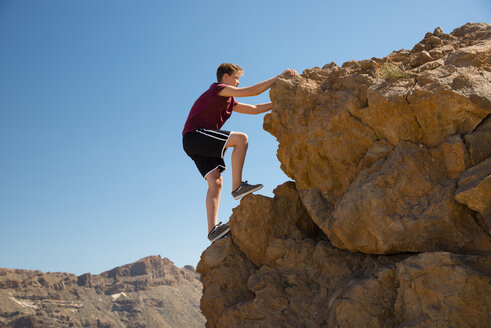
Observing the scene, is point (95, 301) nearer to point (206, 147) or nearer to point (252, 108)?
point (206, 147)

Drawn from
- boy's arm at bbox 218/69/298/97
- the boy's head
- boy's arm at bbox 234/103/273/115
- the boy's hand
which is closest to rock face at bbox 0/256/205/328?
boy's arm at bbox 234/103/273/115

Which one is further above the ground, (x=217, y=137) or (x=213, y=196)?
(x=217, y=137)

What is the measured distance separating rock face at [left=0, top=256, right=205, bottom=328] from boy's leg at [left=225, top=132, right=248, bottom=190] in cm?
6150

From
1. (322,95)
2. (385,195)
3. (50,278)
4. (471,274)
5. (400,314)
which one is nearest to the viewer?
(471,274)

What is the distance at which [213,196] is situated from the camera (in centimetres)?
626

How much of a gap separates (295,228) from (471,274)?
251 cm

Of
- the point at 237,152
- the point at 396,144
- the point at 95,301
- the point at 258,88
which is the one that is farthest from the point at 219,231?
the point at 95,301

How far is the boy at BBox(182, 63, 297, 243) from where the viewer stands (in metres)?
6.11

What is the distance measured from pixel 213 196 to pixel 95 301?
78.6m

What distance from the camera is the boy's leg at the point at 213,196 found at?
6223mm

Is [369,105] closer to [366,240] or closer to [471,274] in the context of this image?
[366,240]

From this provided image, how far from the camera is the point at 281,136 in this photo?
5.73m

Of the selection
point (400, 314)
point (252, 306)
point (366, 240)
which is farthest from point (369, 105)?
point (252, 306)

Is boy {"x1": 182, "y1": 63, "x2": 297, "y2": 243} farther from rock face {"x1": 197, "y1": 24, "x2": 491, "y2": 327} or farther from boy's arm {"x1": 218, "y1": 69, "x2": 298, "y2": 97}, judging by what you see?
rock face {"x1": 197, "y1": 24, "x2": 491, "y2": 327}
